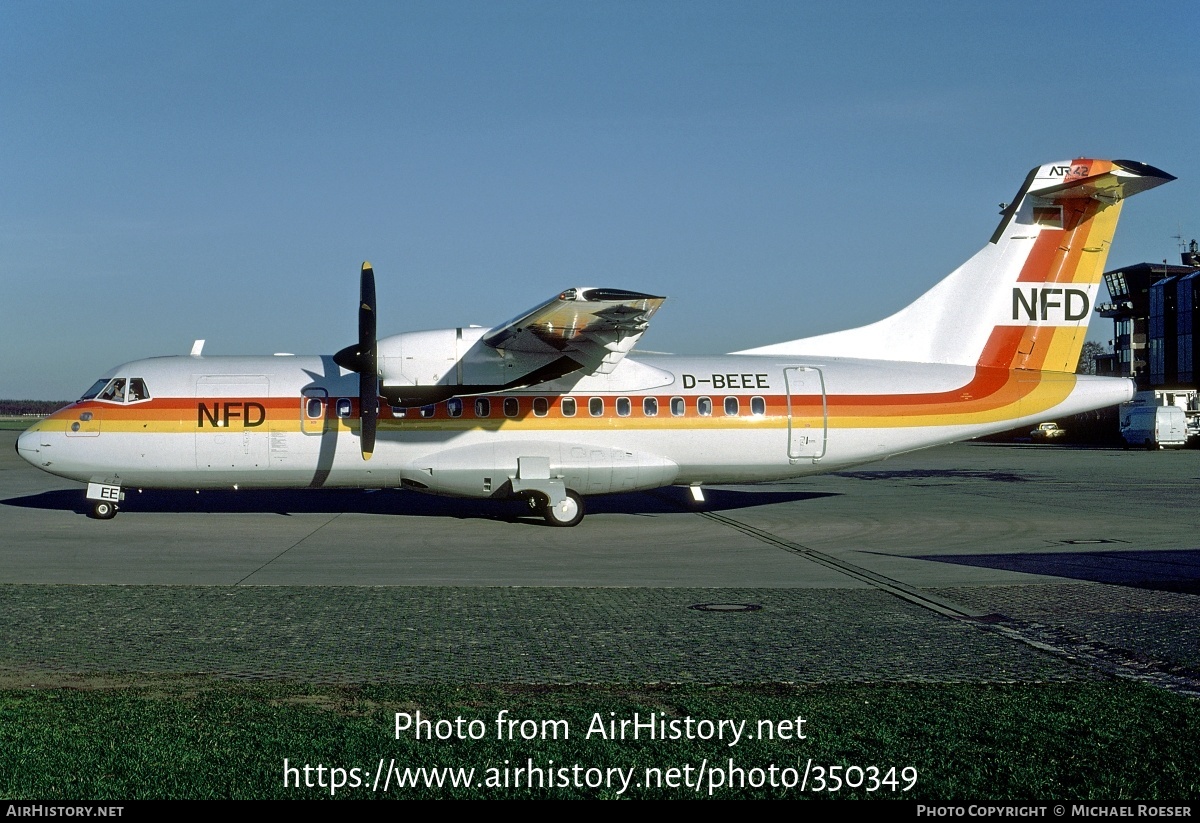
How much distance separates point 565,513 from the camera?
65.2 ft

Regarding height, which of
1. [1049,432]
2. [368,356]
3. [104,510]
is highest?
[368,356]

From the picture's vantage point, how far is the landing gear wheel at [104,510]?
2052cm

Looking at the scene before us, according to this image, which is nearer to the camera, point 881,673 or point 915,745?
point 915,745

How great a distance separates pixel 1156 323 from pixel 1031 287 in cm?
7091

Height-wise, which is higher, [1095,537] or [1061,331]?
[1061,331]

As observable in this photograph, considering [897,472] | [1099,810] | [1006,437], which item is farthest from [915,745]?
[1006,437]

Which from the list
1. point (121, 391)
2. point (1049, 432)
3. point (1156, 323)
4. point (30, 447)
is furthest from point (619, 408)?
point (1156, 323)

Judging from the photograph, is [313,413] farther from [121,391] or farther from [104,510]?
[104,510]

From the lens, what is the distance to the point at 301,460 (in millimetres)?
20000

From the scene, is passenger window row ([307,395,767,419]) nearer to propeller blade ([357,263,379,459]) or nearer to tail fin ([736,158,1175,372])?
propeller blade ([357,263,379,459])

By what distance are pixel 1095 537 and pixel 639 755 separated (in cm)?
1397

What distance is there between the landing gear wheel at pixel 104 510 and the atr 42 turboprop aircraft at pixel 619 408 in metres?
0.03

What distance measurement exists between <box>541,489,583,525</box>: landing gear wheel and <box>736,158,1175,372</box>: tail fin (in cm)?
768

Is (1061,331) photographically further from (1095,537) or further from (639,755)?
(639,755)
